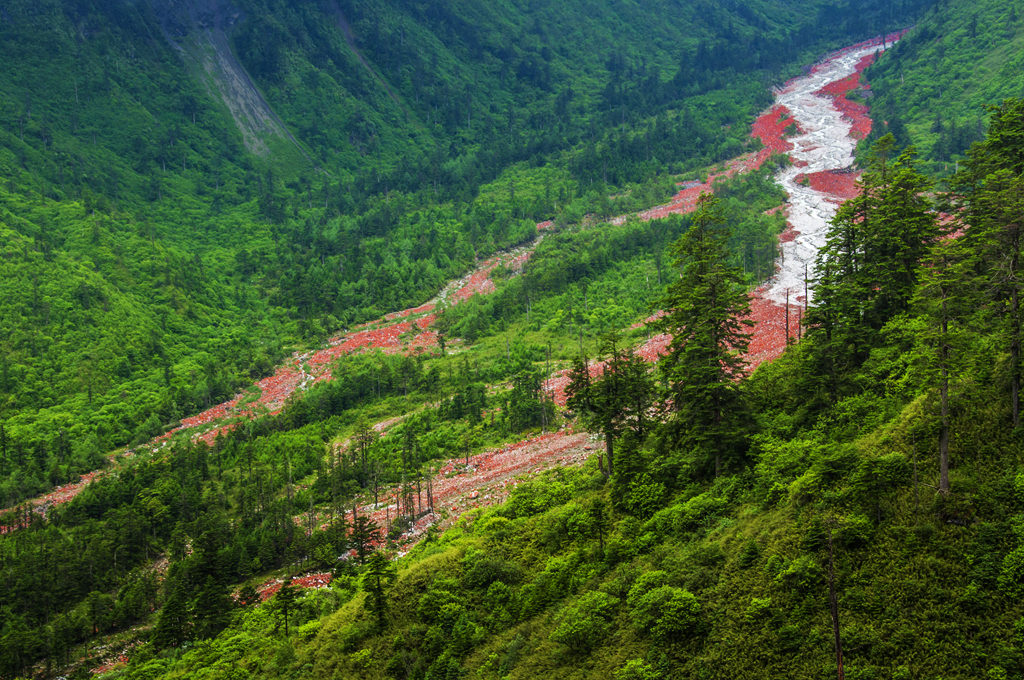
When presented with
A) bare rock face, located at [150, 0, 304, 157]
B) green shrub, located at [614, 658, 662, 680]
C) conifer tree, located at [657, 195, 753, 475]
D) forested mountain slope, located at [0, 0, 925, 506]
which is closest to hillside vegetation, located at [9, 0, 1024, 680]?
green shrub, located at [614, 658, 662, 680]

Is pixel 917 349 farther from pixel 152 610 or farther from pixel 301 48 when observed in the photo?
pixel 301 48

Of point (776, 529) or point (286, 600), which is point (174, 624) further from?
point (776, 529)

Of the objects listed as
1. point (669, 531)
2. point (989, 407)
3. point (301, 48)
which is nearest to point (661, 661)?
point (669, 531)

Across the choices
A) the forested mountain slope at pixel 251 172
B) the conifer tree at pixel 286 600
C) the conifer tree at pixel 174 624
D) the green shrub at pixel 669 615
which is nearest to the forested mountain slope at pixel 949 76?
the forested mountain slope at pixel 251 172

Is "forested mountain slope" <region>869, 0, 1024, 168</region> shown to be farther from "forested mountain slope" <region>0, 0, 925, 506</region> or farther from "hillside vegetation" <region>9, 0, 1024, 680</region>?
"forested mountain slope" <region>0, 0, 925, 506</region>

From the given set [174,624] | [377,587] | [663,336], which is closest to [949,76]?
[663,336]

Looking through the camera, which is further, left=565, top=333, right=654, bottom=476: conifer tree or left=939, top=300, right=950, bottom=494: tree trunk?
left=565, top=333, right=654, bottom=476: conifer tree

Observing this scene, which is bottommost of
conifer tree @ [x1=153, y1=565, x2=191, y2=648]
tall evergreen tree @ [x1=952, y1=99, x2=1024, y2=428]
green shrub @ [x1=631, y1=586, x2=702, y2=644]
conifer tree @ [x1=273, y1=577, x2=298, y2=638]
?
conifer tree @ [x1=153, y1=565, x2=191, y2=648]
